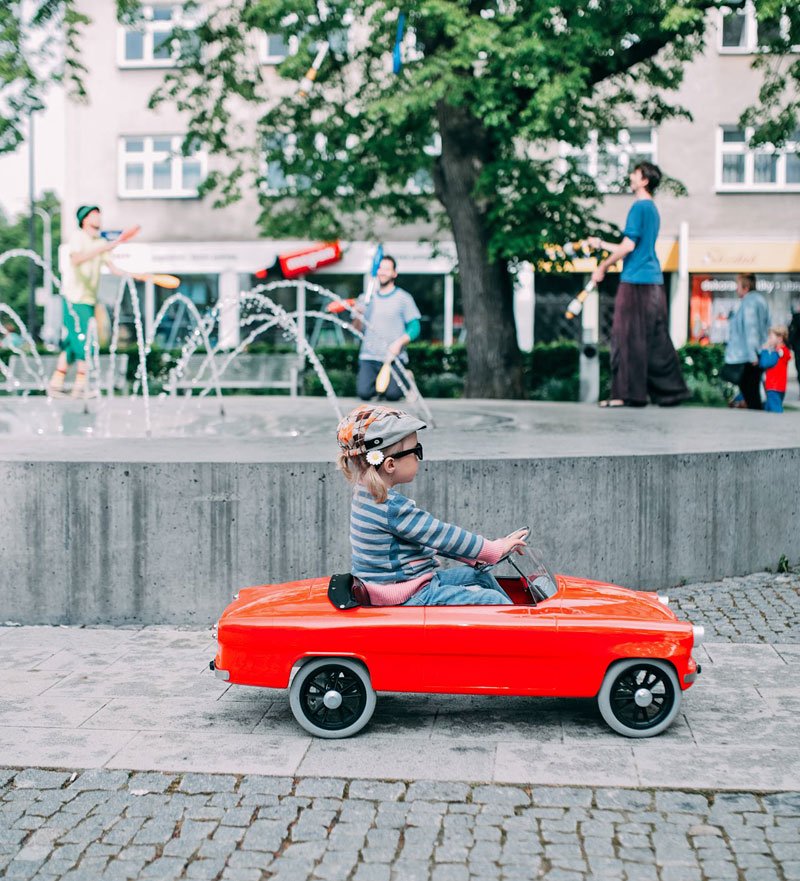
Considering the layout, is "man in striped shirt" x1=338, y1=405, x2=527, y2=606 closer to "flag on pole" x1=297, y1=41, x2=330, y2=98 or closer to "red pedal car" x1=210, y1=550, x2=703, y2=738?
"red pedal car" x1=210, y1=550, x2=703, y2=738

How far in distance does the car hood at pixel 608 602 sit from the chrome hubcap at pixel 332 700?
0.96 m

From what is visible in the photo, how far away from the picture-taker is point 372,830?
4.44m

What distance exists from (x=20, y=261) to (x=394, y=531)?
78058 mm

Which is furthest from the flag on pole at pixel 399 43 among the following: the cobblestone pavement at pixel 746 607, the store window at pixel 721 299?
the store window at pixel 721 299

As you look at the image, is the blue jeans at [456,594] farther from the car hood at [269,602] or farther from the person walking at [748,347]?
the person walking at [748,347]

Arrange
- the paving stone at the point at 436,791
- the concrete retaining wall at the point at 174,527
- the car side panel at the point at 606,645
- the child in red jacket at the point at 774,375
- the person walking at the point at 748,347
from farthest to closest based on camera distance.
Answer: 1. the person walking at the point at 748,347
2. the child in red jacket at the point at 774,375
3. the concrete retaining wall at the point at 174,527
4. the car side panel at the point at 606,645
5. the paving stone at the point at 436,791

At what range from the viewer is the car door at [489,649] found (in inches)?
214

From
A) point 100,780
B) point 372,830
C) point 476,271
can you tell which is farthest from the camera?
point 476,271

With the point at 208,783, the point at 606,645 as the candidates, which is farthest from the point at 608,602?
the point at 208,783

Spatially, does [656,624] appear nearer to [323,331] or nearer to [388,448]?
[388,448]

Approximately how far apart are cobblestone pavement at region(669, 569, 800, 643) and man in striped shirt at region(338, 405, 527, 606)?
2078 millimetres

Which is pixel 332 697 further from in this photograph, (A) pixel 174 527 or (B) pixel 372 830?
(A) pixel 174 527

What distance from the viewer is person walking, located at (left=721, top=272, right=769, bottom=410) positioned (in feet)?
47.7

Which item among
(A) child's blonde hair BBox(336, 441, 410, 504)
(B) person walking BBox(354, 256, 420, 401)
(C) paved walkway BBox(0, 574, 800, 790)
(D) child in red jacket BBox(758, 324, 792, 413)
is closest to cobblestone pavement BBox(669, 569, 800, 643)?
(C) paved walkway BBox(0, 574, 800, 790)
